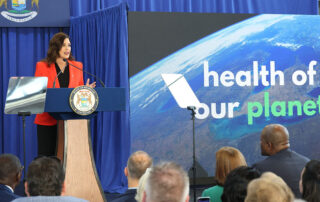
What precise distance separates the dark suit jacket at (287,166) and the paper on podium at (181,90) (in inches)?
66.5

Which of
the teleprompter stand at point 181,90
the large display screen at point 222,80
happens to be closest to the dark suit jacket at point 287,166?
the teleprompter stand at point 181,90

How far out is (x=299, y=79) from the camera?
6348 mm

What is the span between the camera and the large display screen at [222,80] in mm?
5867

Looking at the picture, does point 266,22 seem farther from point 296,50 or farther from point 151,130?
point 151,130

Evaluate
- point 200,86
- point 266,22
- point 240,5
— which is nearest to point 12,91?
point 200,86

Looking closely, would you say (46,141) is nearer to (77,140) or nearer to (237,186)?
(77,140)

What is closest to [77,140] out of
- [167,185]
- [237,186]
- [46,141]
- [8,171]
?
[46,141]

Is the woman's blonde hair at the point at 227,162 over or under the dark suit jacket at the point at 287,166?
over

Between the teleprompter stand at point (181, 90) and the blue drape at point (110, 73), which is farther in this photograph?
the blue drape at point (110, 73)

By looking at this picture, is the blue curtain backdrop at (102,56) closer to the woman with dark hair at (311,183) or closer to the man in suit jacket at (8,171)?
the man in suit jacket at (8,171)

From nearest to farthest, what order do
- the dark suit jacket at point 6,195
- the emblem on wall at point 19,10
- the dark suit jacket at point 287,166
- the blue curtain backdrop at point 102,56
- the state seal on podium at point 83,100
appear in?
the dark suit jacket at point 6,195
the dark suit jacket at point 287,166
the state seal on podium at point 83,100
the blue curtain backdrop at point 102,56
the emblem on wall at point 19,10

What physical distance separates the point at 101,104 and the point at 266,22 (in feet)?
9.26

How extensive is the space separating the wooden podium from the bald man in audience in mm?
1507

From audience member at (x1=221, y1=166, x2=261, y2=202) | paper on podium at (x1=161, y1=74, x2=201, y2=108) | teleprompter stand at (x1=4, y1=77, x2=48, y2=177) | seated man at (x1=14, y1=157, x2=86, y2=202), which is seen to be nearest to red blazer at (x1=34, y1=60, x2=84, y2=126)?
teleprompter stand at (x1=4, y1=77, x2=48, y2=177)
